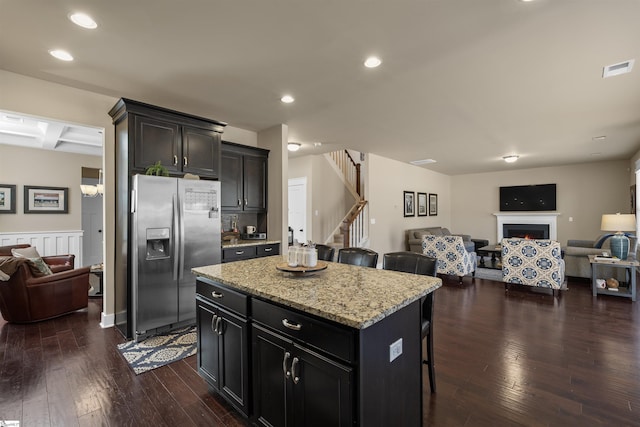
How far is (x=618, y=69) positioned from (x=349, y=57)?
2.66 meters

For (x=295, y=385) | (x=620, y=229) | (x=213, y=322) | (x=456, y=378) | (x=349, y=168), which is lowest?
(x=456, y=378)

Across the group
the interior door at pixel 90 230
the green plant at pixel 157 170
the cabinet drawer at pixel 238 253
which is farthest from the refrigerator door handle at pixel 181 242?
the interior door at pixel 90 230

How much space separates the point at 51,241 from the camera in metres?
5.84

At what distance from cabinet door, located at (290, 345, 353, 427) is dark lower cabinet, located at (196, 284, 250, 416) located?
0.46 m

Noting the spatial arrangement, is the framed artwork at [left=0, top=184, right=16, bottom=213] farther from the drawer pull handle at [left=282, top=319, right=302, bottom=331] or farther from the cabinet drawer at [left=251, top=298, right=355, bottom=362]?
the drawer pull handle at [left=282, top=319, right=302, bottom=331]

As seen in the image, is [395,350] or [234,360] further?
[234,360]

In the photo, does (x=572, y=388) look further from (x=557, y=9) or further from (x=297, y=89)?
(x=297, y=89)

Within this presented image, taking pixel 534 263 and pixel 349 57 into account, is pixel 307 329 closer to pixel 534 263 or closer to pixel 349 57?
pixel 349 57

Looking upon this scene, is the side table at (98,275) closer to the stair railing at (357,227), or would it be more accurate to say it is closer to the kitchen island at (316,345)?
the kitchen island at (316,345)

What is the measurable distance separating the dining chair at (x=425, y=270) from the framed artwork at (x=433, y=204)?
24.1 feet

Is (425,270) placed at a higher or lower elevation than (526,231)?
higher

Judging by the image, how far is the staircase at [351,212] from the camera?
22.2ft

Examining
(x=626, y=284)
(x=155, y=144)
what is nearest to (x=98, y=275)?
(x=155, y=144)

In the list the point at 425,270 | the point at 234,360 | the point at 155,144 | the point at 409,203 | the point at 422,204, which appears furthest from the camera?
the point at 422,204
